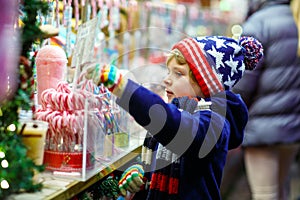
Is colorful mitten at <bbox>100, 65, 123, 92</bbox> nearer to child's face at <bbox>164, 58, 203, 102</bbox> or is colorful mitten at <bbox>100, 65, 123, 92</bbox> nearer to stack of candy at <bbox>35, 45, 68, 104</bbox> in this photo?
child's face at <bbox>164, 58, 203, 102</bbox>

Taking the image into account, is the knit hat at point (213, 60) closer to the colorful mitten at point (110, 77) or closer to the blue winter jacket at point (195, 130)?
the blue winter jacket at point (195, 130)

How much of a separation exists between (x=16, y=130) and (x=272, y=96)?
2.22m

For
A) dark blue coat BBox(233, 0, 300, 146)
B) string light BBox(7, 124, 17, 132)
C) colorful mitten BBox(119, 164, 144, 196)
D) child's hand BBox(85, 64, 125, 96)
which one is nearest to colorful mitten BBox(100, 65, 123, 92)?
child's hand BBox(85, 64, 125, 96)

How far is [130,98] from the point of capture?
1.57 metres

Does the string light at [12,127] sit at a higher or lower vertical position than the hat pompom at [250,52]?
lower

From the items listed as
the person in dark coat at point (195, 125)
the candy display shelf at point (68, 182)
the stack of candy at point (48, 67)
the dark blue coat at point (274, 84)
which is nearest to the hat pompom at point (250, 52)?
the person in dark coat at point (195, 125)

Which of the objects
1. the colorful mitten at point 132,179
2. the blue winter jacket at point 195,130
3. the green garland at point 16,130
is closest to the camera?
the green garland at point 16,130

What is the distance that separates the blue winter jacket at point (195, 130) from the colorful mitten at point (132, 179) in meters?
0.19

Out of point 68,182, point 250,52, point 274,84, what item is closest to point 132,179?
point 68,182

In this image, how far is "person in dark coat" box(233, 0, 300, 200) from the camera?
3.41 m

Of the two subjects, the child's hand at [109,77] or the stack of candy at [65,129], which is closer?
the child's hand at [109,77]

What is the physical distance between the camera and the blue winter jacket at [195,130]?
159cm

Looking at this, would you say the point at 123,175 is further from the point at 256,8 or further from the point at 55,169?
the point at 256,8

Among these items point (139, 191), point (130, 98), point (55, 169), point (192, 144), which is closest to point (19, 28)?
point (130, 98)
